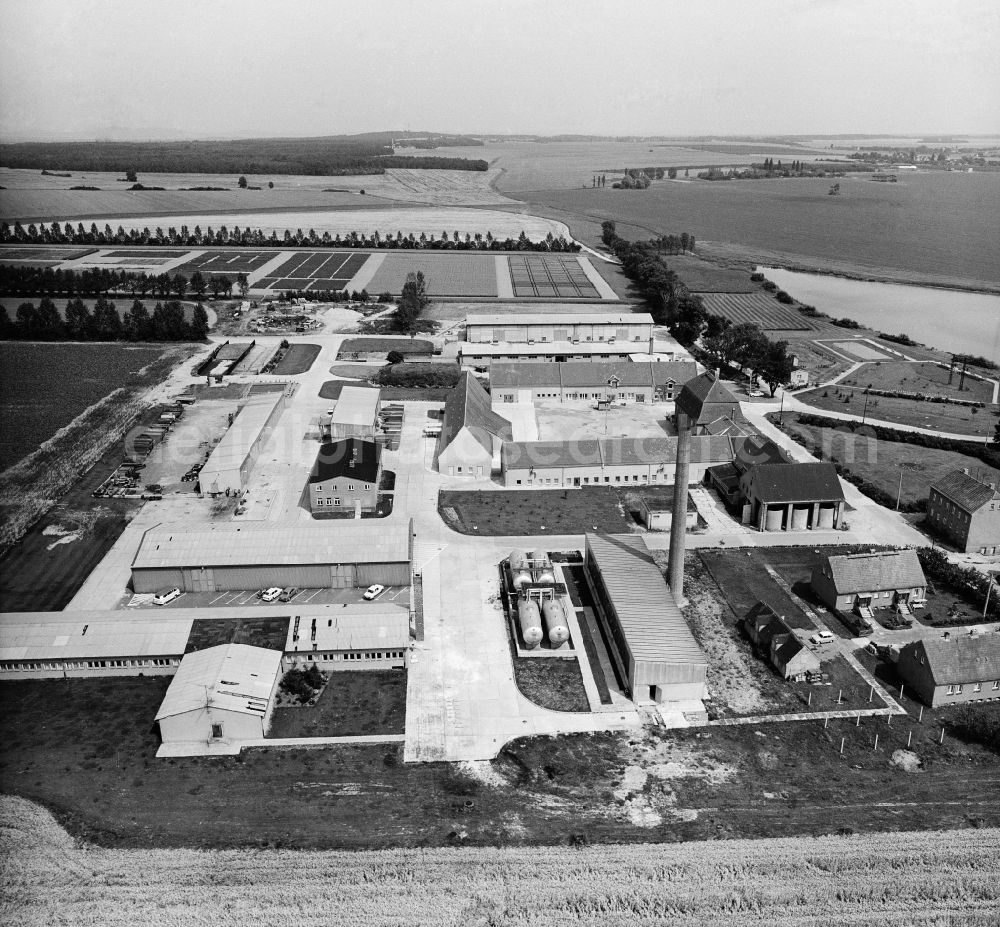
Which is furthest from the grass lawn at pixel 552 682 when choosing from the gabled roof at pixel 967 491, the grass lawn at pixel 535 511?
the gabled roof at pixel 967 491

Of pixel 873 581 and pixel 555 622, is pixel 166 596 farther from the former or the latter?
pixel 873 581

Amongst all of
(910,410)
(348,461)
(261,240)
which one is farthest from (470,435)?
(261,240)

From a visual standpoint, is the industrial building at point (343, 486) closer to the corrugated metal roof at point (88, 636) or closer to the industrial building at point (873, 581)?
the corrugated metal roof at point (88, 636)

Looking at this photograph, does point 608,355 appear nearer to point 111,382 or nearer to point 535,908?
point 111,382

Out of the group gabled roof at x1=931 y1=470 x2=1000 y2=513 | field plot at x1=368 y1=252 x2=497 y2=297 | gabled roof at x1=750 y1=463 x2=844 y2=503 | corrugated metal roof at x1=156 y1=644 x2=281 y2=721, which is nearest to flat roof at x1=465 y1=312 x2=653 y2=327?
field plot at x1=368 y1=252 x2=497 y2=297

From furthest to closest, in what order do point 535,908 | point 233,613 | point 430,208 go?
point 430,208 → point 233,613 → point 535,908

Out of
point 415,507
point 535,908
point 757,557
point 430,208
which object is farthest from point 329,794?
point 430,208
